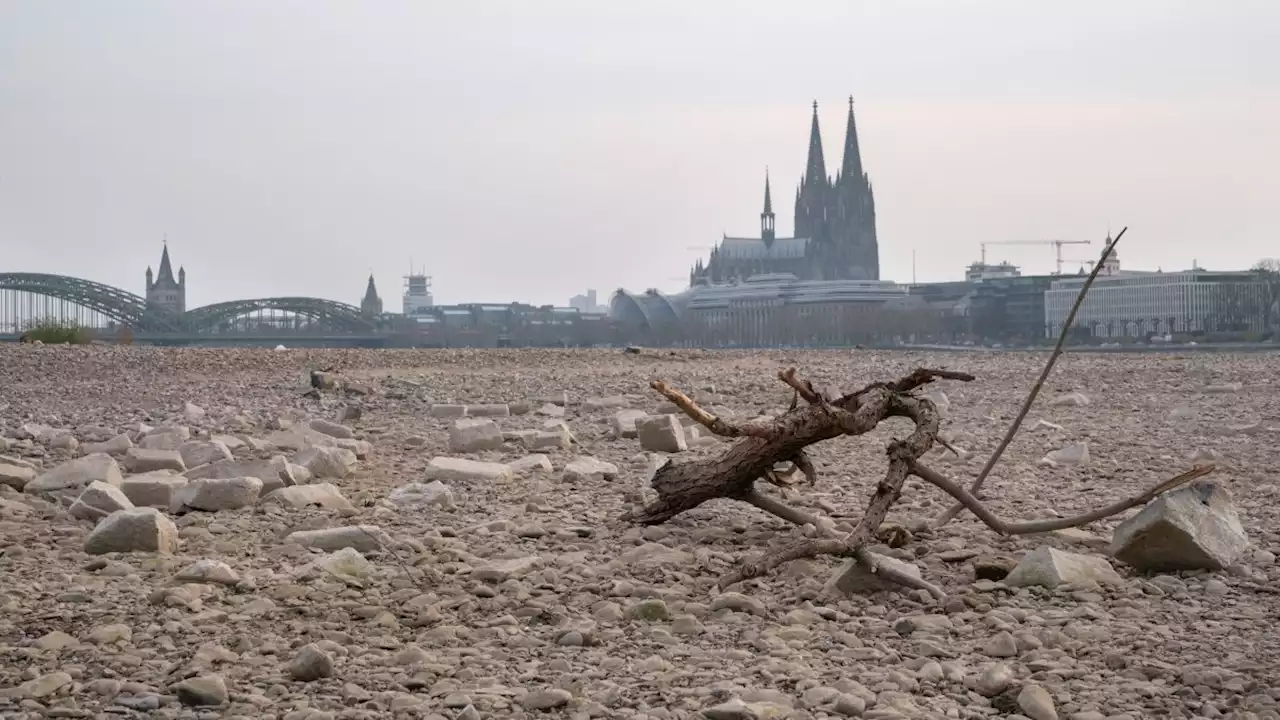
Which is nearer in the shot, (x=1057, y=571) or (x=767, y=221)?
(x=1057, y=571)

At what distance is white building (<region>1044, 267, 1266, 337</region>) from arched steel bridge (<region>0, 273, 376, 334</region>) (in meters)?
48.4

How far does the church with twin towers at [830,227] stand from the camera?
148625 millimetres

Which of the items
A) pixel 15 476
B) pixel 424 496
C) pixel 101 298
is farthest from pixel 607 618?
pixel 101 298

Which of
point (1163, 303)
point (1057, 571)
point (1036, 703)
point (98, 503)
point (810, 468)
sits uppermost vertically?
point (1163, 303)

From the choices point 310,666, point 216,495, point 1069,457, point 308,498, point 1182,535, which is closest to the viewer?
point 310,666

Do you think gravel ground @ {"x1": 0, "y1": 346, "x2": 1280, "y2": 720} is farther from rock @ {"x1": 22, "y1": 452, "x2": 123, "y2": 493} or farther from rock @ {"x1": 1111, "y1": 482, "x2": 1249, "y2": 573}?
rock @ {"x1": 22, "y1": 452, "x2": 123, "y2": 493}

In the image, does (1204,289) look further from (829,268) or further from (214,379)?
(214,379)

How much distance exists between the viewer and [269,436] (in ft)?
33.6

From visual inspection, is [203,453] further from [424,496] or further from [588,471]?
[588,471]

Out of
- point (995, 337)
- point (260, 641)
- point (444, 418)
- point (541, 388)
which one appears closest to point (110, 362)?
point (541, 388)

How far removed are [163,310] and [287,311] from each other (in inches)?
239

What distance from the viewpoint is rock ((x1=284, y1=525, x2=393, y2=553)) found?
5693 millimetres

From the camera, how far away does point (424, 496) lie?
22.6 feet

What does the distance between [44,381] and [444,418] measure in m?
6.90
